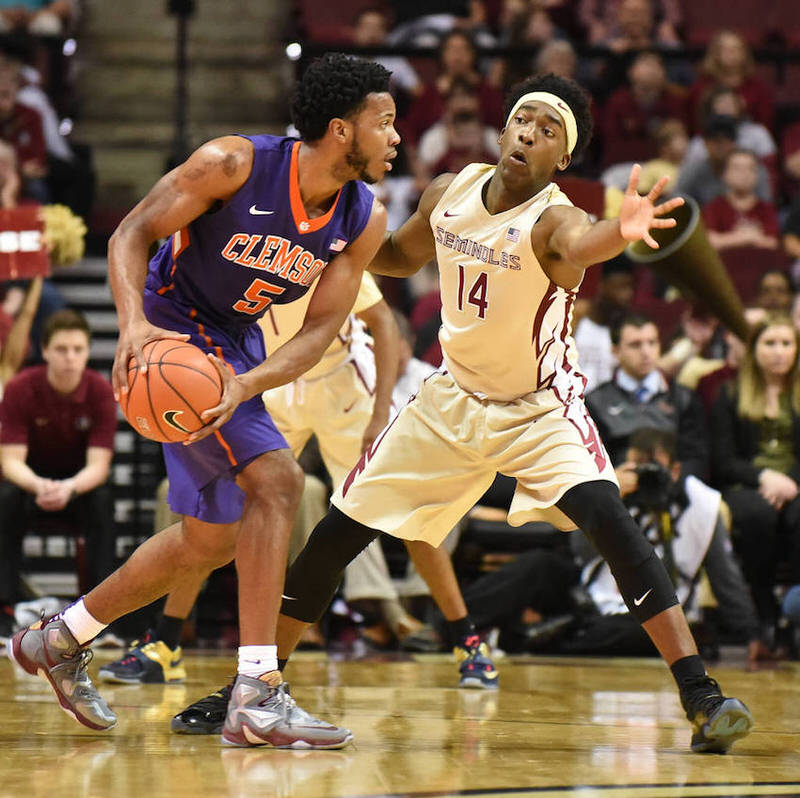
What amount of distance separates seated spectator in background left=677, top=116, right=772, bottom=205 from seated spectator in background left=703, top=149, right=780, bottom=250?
110 millimetres

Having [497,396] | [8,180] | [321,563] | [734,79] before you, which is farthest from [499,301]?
[734,79]

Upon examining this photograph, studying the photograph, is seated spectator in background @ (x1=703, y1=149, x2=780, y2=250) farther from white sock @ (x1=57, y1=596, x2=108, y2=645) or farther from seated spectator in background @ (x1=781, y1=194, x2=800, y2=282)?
white sock @ (x1=57, y1=596, x2=108, y2=645)

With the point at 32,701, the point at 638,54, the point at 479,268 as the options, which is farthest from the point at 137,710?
the point at 638,54

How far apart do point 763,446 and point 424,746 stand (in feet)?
12.7

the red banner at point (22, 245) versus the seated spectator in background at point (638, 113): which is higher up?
the seated spectator in background at point (638, 113)

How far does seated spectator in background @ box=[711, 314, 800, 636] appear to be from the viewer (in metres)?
7.10

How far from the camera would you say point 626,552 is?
4.09 m

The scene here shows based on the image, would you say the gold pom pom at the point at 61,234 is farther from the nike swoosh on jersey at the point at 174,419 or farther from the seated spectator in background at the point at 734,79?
the seated spectator in background at the point at 734,79

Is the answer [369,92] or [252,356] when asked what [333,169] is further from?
[252,356]

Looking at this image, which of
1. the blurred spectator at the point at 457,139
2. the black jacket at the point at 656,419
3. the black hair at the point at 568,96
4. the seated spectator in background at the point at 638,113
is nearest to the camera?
the black hair at the point at 568,96

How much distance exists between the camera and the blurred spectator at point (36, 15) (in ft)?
34.9

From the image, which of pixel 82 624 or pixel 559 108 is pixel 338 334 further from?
pixel 82 624

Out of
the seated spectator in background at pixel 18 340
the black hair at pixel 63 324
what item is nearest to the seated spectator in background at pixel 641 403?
the black hair at pixel 63 324

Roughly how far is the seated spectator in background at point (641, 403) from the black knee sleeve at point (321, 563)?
299cm
